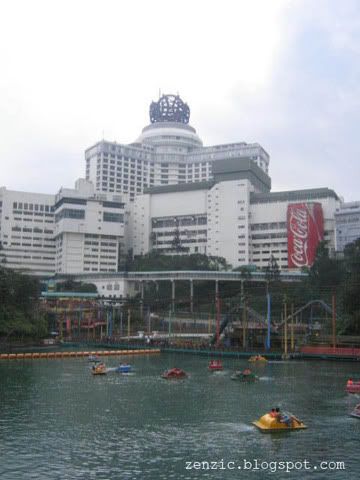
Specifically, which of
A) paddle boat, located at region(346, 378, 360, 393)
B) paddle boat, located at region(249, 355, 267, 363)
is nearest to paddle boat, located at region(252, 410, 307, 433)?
paddle boat, located at region(346, 378, 360, 393)

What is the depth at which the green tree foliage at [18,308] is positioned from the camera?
106 meters

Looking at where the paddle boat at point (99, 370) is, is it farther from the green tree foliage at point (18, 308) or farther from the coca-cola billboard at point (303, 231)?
the coca-cola billboard at point (303, 231)

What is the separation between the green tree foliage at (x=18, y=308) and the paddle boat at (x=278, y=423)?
76.7 meters

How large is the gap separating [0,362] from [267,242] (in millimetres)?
127497

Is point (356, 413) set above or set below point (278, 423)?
below

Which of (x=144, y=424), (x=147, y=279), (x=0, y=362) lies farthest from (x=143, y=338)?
(x=144, y=424)

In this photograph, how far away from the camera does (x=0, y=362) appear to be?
79562 millimetres

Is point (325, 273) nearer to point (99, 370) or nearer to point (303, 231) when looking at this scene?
point (303, 231)

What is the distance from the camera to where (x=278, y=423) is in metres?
37.0

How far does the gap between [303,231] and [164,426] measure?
149510 millimetres

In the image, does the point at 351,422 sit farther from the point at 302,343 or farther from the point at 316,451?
the point at 302,343

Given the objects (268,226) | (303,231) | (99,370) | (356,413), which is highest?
(268,226)

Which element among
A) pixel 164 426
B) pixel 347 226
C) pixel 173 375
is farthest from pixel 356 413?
pixel 347 226

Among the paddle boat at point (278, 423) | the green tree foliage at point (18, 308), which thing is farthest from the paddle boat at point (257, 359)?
the green tree foliage at point (18, 308)
